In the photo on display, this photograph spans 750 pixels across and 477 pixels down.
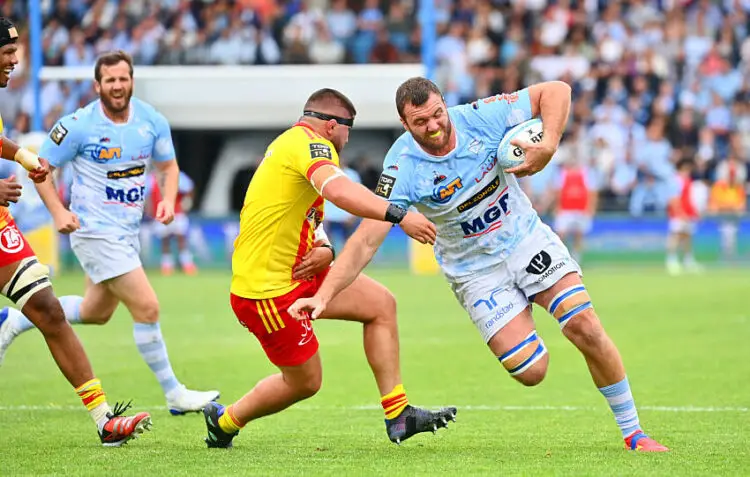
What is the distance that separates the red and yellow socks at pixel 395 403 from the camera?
739 centimetres

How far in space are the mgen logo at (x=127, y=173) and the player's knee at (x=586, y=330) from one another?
3.88 metres

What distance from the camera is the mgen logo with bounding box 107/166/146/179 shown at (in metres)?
9.42

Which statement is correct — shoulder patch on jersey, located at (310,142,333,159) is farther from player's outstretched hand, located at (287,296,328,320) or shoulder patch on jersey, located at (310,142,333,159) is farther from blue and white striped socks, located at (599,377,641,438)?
blue and white striped socks, located at (599,377,641,438)

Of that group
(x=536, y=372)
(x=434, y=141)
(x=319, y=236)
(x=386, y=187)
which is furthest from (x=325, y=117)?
(x=536, y=372)

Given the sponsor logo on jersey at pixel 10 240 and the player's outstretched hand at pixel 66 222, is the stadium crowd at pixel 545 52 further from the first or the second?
the sponsor logo on jersey at pixel 10 240

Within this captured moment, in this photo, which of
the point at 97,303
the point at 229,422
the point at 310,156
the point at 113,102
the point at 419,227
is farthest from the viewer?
the point at 97,303

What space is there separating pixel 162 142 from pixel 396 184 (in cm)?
303

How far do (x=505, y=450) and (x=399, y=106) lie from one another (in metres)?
2.11

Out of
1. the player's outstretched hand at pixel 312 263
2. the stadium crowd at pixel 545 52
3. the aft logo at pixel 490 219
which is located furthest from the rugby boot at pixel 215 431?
the stadium crowd at pixel 545 52

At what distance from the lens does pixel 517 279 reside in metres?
7.53

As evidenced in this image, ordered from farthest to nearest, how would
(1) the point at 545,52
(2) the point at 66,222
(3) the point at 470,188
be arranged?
(1) the point at 545,52, (2) the point at 66,222, (3) the point at 470,188

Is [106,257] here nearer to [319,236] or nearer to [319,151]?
[319,236]

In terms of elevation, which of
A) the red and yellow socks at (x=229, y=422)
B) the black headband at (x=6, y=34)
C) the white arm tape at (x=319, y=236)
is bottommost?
the red and yellow socks at (x=229, y=422)

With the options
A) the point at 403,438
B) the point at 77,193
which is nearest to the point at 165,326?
the point at 77,193
